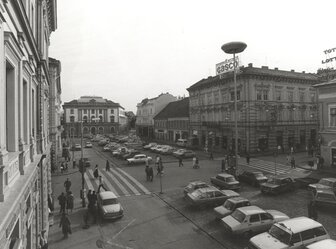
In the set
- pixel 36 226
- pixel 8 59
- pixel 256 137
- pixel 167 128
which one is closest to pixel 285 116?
pixel 256 137

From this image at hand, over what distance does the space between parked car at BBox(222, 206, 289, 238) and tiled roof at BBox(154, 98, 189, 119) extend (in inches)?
2048

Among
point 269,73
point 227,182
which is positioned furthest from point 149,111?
point 227,182

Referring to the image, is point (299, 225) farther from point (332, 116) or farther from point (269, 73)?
Answer: point (269, 73)

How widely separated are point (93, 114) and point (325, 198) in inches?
4210

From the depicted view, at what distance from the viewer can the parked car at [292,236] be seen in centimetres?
1134

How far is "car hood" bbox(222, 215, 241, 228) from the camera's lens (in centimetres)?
1406

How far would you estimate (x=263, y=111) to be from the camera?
155 ft

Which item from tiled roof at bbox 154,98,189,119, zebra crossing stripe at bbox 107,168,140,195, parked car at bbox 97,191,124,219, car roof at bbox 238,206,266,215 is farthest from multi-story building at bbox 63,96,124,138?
car roof at bbox 238,206,266,215

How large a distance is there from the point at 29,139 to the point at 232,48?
2071 cm

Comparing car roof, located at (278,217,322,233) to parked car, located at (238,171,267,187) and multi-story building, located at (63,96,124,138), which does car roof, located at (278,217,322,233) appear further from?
multi-story building, located at (63,96,124,138)

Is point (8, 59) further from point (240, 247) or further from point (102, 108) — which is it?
point (102, 108)

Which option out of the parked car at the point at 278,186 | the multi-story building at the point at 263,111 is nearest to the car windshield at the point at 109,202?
the parked car at the point at 278,186

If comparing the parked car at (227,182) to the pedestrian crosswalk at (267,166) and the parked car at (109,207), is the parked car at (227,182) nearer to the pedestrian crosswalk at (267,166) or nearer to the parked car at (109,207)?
the pedestrian crosswalk at (267,166)

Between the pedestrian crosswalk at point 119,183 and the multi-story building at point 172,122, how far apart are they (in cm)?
3548
